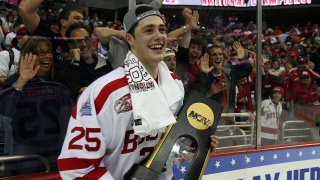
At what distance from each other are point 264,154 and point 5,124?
7.26 feet

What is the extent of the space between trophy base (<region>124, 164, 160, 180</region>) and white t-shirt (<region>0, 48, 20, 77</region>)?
101 centimetres

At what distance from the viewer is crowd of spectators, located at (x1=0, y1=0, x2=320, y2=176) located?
2605 mm

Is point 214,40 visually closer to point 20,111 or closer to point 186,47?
point 186,47

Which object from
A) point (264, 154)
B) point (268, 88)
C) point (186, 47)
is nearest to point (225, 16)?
point (186, 47)

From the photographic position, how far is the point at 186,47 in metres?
3.50

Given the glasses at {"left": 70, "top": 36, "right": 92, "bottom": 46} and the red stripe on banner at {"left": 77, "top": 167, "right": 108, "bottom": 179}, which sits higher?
the glasses at {"left": 70, "top": 36, "right": 92, "bottom": 46}

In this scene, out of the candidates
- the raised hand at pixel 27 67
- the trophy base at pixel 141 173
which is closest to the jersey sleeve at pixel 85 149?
the trophy base at pixel 141 173

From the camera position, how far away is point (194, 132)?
216cm

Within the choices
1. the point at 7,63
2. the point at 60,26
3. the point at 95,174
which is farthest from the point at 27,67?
the point at 95,174

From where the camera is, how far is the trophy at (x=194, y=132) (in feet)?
6.70

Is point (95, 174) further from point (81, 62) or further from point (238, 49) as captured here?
point (238, 49)

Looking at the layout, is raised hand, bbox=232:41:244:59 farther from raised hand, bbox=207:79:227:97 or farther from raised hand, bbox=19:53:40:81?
raised hand, bbox=19:53:40:81

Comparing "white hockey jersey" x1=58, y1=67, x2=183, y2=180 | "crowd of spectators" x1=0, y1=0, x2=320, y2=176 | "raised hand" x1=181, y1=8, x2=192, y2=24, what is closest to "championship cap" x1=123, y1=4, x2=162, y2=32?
"white hockey jersey" x1=58, y1=67, x2=183, y2=180

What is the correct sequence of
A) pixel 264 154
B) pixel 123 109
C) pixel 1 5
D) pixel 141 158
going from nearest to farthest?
pixel 123 109, pixel 141 158, pixel 1 5, pixel 264 154
